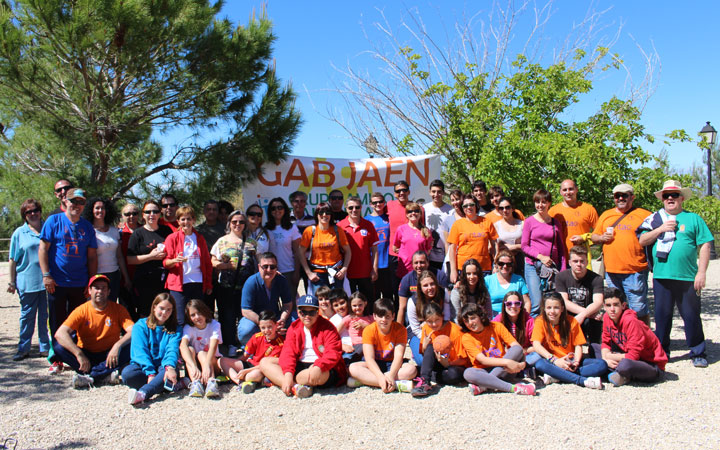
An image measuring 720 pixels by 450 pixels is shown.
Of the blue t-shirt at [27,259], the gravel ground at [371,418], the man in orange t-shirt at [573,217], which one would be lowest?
the gravel ground at [371,418]

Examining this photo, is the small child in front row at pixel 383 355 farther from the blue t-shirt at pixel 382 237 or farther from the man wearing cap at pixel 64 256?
the man wearing cap at pixel 64 256

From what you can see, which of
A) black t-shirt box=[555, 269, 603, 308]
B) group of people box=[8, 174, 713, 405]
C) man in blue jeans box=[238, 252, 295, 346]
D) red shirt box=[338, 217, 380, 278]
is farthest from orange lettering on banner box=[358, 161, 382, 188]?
black t-shirt box=[555, 269, 603, 308]

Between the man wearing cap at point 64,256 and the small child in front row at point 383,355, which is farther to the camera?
the man wearing cap at point 64,256

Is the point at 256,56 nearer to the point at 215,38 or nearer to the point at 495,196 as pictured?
the point at 215,38

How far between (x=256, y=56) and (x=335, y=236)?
281 centimetres

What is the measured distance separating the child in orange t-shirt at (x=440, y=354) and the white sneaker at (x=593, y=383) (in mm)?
990

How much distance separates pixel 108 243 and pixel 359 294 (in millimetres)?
2637

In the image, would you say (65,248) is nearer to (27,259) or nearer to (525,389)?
(27,259)

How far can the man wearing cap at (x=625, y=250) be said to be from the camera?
5.36 metres

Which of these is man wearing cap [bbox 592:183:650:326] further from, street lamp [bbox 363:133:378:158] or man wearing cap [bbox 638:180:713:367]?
street lamp [bbox 363:133:378:158]

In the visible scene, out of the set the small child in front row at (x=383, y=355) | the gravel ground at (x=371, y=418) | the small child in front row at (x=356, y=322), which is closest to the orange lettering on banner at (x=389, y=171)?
the small child in front row at (x=356, y=322)

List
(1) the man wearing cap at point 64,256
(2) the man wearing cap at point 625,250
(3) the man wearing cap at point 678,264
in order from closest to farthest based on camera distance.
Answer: (3) the man wearing cap at point 678,264, (1) the man wearing cap at point 64,256, (2) the man wearing cap at point 625,250

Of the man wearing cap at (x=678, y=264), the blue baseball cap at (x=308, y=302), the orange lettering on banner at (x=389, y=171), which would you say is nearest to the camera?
the blue baseball cap at (x=308, y=302)

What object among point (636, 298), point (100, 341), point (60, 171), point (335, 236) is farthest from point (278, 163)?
point (636, 298)
